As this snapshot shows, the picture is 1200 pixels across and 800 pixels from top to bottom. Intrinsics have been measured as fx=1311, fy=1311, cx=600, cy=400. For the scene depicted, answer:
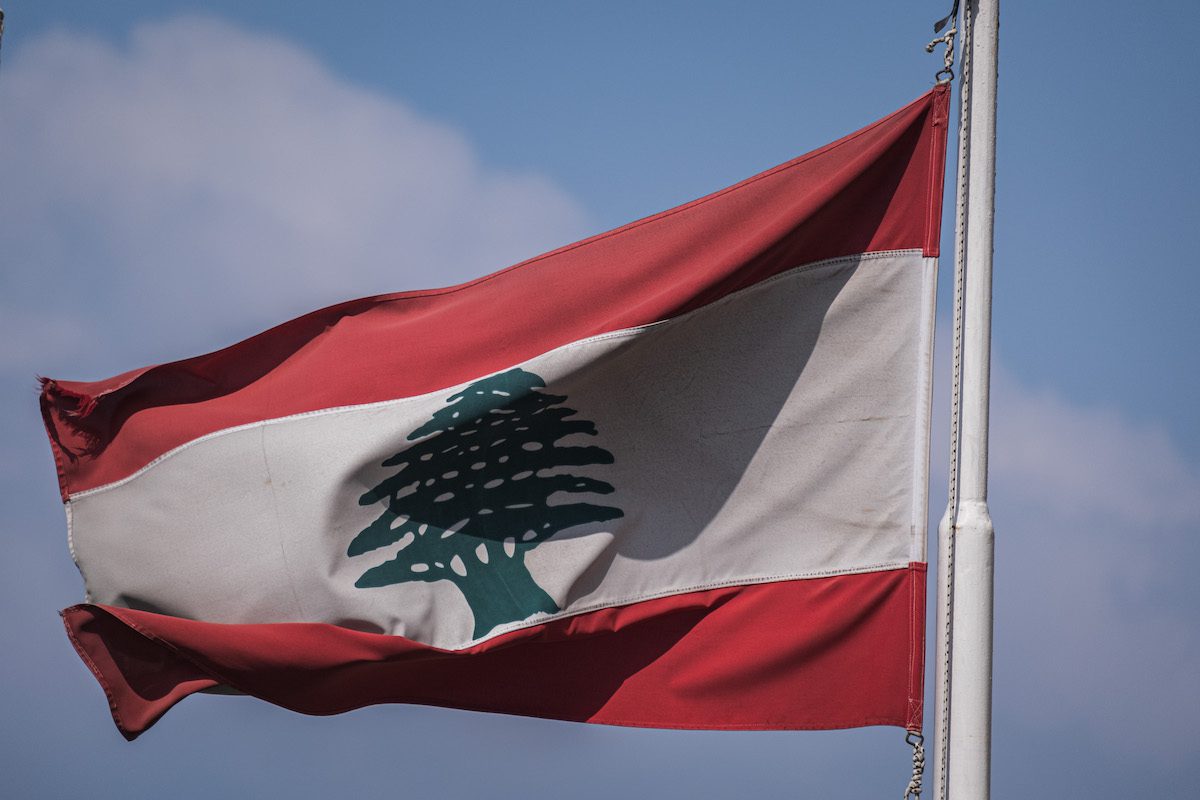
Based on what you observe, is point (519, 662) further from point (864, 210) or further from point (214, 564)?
point (864, 210)

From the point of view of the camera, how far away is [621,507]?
7691 millimetres

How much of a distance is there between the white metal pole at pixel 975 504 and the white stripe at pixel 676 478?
2.17 ft

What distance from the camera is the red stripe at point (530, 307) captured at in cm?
740

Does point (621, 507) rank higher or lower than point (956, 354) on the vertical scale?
lower

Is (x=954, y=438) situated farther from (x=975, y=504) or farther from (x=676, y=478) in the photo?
(x=676, y=478)

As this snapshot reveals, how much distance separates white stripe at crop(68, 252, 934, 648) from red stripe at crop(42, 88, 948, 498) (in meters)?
0.18

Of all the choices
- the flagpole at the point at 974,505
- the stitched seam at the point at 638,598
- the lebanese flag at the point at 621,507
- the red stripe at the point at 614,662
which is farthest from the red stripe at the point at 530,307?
the stitched seam at the point at 638,598

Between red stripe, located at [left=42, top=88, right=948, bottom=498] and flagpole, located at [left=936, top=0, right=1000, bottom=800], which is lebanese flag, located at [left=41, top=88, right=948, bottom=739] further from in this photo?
flagpole, located at [left=936, top=0, right=1000, bottom=800]

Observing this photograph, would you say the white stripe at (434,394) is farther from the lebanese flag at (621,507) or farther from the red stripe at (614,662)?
the red stripe at (614,662)

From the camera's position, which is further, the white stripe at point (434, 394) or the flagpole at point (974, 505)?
the white stripe at point (434, 394)

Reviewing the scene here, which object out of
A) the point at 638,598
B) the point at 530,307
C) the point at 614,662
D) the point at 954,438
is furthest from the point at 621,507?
the point at 954,438

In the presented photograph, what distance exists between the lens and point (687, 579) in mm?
7566

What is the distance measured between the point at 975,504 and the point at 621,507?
2102 millimetres

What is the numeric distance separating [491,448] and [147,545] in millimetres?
2190
